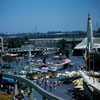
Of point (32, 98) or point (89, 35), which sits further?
point (89, 35)

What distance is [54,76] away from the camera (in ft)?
49.7

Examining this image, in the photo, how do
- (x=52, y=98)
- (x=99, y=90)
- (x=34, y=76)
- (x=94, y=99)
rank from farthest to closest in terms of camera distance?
(x=34, y=76), (x=94, y=99), (x=99, y=90), (x=52, y=98)

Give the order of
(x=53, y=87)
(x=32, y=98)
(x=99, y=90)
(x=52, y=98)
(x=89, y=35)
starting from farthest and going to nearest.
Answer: (x=89, y=35), (x=53, y=87), (x=32, y=98), (x=99, y=90), (x=52, y=98)

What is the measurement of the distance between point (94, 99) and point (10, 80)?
19.3 feet

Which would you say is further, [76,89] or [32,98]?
[76,89]

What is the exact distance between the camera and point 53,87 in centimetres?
1180

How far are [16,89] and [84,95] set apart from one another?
3.76 metres

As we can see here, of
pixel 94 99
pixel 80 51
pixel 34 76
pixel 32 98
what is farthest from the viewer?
pixel 80 51

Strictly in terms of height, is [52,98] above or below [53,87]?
above

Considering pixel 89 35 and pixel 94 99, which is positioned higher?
pixel 89 35

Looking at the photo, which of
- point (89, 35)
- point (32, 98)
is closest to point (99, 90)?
point (32, 98)

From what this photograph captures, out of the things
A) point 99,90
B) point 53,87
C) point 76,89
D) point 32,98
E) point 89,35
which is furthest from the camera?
point 89,35

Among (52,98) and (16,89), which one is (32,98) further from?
(52,98)

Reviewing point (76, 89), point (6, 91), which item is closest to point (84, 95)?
point (76, 89)
